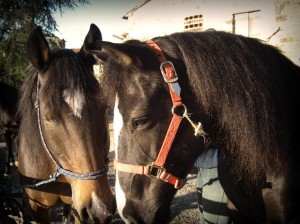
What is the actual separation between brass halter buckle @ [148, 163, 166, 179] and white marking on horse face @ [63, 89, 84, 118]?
2.73 ft

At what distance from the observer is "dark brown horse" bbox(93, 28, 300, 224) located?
5.11ft

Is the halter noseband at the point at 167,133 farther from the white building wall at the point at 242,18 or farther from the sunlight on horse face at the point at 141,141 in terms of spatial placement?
the white building wall at the point at 242,18

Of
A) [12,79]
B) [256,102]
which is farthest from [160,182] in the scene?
[12,79]

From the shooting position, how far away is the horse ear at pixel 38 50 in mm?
2246

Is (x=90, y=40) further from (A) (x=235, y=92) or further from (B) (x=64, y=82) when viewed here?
(A) (x=235, y=92)

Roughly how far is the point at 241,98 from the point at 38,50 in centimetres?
176

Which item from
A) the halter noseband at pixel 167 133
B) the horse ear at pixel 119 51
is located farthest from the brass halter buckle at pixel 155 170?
the horse ear at pixel 119 51

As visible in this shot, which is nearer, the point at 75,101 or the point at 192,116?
the point at 192,116

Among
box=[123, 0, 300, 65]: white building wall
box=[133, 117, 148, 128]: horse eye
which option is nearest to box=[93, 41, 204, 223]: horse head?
box=[133, 117, 148, 128]: horse eye

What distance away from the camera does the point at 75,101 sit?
2.11 m

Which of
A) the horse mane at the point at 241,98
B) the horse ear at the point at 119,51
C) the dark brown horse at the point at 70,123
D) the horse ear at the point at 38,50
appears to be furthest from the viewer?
the horse ear at the point at 38,50

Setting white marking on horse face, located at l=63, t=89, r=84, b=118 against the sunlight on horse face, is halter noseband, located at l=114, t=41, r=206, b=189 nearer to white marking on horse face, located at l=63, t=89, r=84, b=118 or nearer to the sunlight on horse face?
the sunlight on horse face

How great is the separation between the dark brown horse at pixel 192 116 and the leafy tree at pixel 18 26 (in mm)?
7176

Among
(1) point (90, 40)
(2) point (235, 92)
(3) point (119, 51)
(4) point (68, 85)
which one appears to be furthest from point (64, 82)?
(2) point (235, 92)
